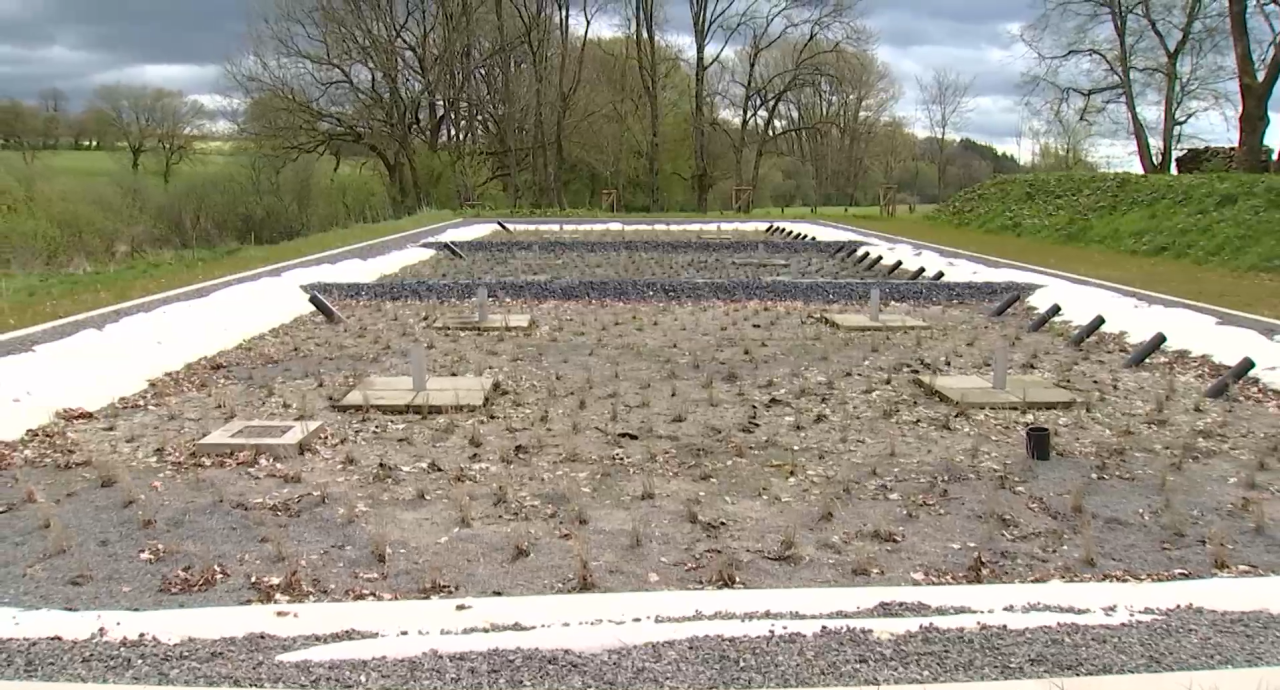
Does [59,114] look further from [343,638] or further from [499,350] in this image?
[343,638]

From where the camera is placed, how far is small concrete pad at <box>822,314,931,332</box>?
304 inches

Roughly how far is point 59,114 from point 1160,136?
94.8 ft

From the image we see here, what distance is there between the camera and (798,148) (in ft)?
147

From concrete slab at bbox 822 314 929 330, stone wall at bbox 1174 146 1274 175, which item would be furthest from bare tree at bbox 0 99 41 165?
stone wall at bbox 1174 146 1274 175

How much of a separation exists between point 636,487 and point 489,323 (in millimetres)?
4145

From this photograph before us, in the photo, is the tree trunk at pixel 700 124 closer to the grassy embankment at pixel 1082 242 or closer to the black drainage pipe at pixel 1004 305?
the grassy embankment at pixel 1082 242

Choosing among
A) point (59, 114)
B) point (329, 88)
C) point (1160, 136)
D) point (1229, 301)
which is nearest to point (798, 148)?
point (1160, 136)

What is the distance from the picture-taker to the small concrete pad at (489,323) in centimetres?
769

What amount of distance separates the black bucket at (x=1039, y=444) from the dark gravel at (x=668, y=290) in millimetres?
4998

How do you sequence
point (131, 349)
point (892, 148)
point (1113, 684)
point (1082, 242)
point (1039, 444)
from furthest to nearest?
point (892, 148)
point (1082, 242)
point (131, 349)
point (1039, 444)
point (1113, 684)

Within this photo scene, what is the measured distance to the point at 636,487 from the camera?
12.8 ft

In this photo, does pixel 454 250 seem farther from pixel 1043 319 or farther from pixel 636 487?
pixel 636 487

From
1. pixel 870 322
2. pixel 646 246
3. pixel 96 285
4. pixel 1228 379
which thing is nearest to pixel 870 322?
pixel 870 322

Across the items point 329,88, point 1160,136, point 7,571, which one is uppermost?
point 329,88
